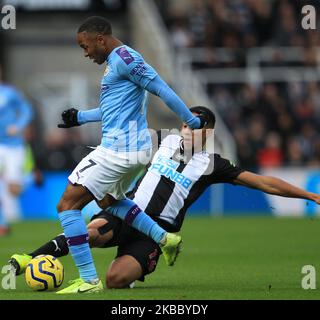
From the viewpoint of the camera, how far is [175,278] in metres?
9.26

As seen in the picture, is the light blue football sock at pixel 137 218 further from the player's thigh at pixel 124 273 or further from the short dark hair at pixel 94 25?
the short dark hair at pixel 94 25

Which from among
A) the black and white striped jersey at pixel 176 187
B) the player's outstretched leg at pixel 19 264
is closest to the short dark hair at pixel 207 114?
the black and white striped jersey at pixel 176 187

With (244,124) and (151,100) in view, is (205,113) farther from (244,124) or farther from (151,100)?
(151,100)

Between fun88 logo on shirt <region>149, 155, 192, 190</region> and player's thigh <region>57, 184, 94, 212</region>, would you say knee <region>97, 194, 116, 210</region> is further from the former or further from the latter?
fun88 logo on shirt <region>149, 155, 192, 190</region>

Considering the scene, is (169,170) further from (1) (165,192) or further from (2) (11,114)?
(2) (11,114)

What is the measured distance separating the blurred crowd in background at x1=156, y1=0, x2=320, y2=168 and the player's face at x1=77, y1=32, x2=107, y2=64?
11.9 metres

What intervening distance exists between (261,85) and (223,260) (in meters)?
10.9

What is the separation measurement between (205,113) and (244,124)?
1244 centimetres

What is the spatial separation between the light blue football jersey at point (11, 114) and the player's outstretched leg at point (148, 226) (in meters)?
7.13

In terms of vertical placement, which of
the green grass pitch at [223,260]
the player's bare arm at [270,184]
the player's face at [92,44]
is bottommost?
the green grass pitch at [223,260]

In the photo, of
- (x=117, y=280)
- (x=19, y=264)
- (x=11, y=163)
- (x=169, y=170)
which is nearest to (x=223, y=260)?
(x=169, y=170)

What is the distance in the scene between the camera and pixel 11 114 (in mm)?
15547

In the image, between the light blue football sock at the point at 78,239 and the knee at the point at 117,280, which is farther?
the knee at the point at 117,280

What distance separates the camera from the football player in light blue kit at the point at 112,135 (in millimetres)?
7844
